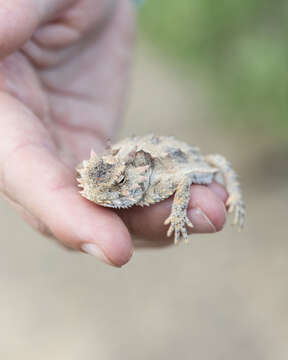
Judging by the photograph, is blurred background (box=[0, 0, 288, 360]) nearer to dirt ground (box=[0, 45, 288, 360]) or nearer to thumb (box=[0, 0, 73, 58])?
dirt ground (box=[0, 45, 288, 360])

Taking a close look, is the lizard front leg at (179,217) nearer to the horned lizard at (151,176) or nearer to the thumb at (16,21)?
the horned lizard at (151,176)

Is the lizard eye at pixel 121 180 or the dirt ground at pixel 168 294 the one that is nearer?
the lizard eye at pixel 121 180

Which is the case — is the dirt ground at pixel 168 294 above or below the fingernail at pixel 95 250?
above

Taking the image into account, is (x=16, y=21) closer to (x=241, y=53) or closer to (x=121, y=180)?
(x=121, y=180)

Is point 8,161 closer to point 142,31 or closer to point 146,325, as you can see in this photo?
point 146,325

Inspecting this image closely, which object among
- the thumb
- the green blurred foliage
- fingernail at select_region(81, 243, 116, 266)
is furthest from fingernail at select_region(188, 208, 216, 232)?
the green blurred foliage

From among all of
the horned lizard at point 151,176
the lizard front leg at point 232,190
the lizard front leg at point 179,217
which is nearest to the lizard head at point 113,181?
the horned lizard at point 151,176

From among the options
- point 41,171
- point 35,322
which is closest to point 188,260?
point 35,322
